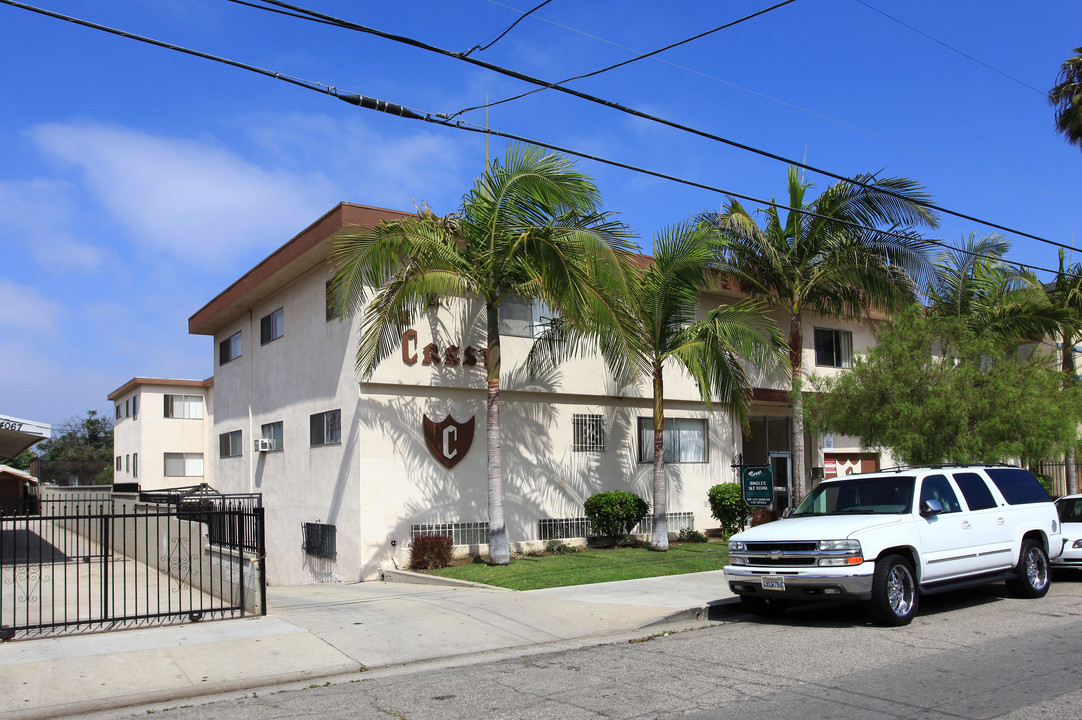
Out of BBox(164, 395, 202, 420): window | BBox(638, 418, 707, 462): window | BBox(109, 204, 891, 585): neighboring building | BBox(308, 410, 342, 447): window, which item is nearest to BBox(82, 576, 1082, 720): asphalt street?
BBox(109, 204, 891, 585): neighboring building

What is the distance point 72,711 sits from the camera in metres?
7.40

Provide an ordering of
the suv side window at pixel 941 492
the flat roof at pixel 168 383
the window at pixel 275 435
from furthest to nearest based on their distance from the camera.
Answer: the flat roof at pixel 168 383 → the window at pixel 275 435 → the suv side window at pixel 941 492

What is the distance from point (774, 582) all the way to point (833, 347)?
16.5 m

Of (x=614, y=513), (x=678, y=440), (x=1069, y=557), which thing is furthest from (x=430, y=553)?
(x=1069, y=557)

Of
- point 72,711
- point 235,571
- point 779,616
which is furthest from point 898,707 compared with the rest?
point 235,571

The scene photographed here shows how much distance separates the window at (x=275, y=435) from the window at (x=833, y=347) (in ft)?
47.7

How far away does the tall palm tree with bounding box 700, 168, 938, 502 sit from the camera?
1844 cm

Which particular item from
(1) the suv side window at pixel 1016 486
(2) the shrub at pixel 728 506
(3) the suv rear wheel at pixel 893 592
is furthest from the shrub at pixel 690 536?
(3) the suv rear wheel at pixel 893 592

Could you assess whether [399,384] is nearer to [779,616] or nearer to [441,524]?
[441,524]

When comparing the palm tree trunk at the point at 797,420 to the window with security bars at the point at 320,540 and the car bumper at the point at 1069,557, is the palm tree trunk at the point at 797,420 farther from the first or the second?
the window with security bars at the point at 320,540

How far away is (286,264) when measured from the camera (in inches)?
757

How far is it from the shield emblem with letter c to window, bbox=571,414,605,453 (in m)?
2.69

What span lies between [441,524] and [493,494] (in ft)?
7.35

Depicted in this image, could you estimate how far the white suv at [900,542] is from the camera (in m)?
9.82
